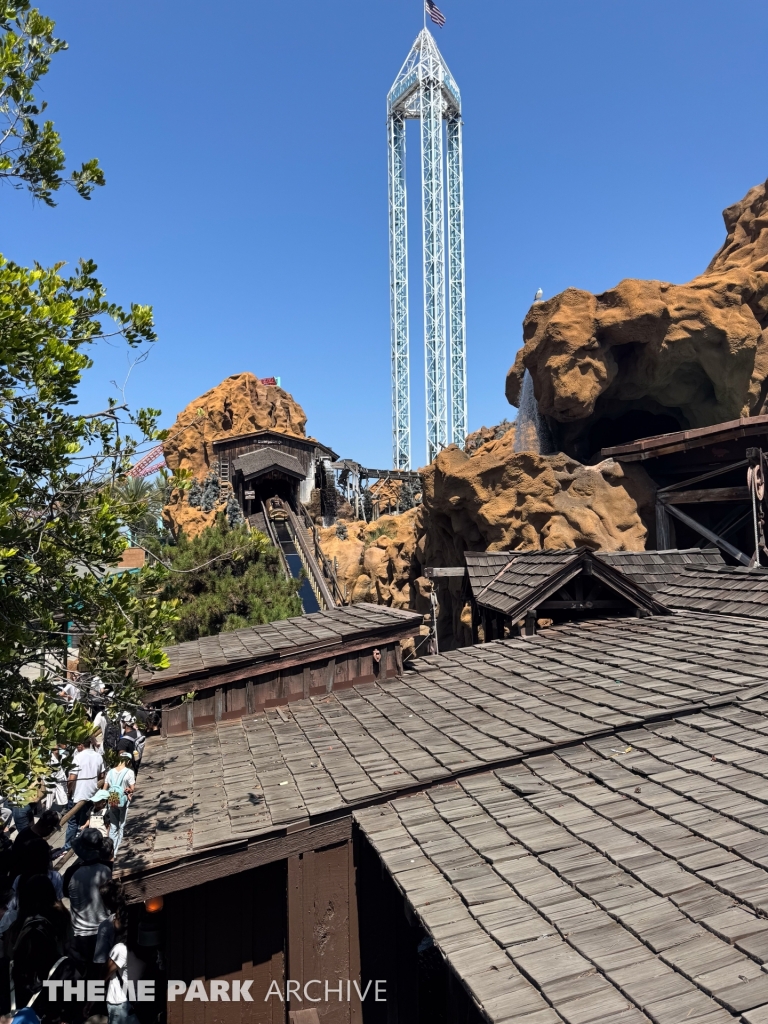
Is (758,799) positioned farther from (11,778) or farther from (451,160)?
(451,160)

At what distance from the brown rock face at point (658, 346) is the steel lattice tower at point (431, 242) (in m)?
39.6

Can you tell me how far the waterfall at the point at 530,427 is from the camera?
2092 cm

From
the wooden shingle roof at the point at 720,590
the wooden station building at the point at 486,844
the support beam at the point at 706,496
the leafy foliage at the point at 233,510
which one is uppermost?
the leafy foliage at the point at 233,510

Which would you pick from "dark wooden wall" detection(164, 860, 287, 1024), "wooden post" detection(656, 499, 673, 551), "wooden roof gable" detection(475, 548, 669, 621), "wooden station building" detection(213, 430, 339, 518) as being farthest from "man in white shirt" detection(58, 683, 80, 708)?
"wooden station building" detection(213, 430, 339, 518)

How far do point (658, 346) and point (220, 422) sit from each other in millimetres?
20675

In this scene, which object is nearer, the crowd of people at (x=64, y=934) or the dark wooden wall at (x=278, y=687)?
the crowd of people at (x=64, y=934)

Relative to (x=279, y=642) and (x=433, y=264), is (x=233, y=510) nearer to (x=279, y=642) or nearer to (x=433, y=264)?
(x=279, y=642)

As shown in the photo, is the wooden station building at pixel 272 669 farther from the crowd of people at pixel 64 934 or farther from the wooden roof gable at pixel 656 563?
the wooden roof gable at pixel 656 563

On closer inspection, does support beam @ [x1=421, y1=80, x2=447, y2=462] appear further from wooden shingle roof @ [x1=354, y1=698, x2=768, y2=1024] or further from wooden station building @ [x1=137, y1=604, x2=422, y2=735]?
wooden shingle roof @ [x1=354, y1=698, x2=768, y2=1024]

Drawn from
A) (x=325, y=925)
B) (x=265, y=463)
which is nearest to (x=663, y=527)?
(x=325, y=925)

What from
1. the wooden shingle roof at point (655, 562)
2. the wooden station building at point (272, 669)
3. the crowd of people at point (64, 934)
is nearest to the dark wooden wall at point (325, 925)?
the crowd of people at point (64, 934)

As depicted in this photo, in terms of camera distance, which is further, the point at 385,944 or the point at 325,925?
the point at 385,944

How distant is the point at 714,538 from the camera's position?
1434 centimetres

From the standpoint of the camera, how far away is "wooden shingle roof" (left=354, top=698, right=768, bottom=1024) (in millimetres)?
2703
